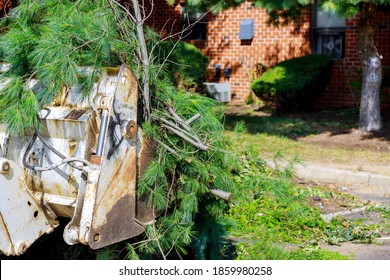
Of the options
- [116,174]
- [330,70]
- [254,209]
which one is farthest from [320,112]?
[116,174]

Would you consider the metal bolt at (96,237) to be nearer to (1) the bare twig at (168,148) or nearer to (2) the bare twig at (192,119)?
(1) the bare twig at (168,148)

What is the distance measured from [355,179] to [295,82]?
5.57m

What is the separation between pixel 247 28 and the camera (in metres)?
17.9

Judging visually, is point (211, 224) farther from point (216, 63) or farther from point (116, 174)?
point (216, 63)

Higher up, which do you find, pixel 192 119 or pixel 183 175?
pixel 192 119

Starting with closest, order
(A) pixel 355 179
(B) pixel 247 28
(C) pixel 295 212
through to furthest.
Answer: (C) pixel 295 212 < (A) pixel 355 179 < (B) pixel 247 28

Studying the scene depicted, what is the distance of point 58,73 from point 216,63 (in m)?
13.8

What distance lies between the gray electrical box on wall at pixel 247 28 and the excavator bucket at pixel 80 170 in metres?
13.0

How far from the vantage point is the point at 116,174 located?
194 inches

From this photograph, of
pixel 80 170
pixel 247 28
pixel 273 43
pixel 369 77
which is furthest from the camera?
pixel 247 28

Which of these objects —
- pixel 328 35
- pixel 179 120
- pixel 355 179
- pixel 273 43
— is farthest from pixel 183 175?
pixel 273 43

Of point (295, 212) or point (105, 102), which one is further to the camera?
point (295, 212)

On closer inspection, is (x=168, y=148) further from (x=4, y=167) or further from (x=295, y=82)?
(x=295, y=82)

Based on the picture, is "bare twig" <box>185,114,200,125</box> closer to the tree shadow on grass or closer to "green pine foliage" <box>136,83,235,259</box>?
"green pine foliage" <box>136,83,235,259</box>
